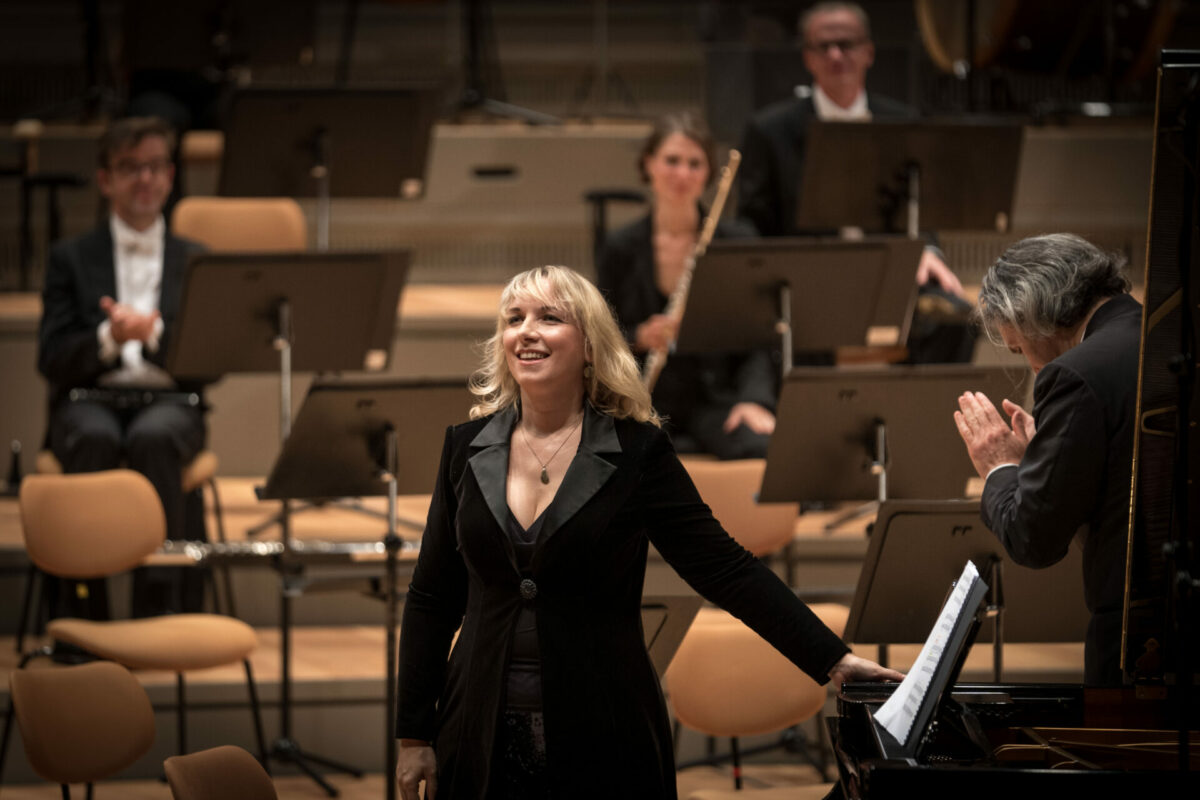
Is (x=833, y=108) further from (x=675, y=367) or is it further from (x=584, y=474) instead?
(x=584, y=474)

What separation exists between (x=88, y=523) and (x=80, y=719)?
3.57 feet

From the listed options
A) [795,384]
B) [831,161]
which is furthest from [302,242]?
[795,384]

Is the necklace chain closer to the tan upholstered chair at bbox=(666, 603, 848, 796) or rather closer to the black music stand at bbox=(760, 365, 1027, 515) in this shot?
the tan upholstered chair at bbox=(666, 603, 848, 796)

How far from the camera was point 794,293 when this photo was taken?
4.29 metres

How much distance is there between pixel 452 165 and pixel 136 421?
81.5 inches

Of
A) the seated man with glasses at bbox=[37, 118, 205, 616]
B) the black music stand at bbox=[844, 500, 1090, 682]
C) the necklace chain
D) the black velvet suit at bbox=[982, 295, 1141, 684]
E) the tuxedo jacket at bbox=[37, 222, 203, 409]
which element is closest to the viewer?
the black velvet suit at bbox=[982, 295, 1141, 684]

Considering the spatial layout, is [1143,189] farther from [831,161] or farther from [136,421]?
[136,421]

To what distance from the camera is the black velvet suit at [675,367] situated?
15.8ft

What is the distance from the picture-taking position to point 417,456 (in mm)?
3518

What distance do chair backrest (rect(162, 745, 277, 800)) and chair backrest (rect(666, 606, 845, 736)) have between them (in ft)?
3.58

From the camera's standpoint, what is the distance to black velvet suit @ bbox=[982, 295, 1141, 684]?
7.50 feet

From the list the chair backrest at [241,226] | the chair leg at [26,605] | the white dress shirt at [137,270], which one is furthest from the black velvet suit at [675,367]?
the chair leg at [26,605]

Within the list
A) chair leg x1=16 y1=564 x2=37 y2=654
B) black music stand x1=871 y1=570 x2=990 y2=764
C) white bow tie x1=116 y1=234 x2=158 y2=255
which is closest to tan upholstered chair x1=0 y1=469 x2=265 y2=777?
chair leg x1=16 y1=564 x2=37 y2=654

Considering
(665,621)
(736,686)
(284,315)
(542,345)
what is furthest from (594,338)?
(284,315)
